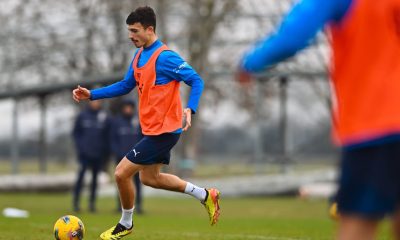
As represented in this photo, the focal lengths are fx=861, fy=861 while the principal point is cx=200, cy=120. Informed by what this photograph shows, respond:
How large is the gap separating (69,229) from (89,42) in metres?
23.9

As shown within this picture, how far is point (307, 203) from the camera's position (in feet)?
65.1

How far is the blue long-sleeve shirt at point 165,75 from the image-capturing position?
26.8ft

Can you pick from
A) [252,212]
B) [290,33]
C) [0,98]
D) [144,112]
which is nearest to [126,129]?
[252,212]

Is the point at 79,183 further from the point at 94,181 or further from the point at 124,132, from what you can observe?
the point at 124,132

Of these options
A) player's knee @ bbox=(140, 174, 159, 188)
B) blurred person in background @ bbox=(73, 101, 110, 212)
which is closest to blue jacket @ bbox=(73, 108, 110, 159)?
blurred person in background @ bbox=(73, 101, 110, 212)

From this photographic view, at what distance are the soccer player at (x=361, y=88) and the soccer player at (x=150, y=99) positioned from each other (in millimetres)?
3896

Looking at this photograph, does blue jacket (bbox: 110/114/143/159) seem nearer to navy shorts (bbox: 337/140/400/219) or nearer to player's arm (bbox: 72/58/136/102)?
player's arm (bbox: 72/58/136/102)

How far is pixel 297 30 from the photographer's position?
13.5ft

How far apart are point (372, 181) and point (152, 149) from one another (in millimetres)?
4292

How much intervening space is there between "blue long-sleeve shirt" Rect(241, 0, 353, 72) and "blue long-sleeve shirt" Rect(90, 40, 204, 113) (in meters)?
4.02

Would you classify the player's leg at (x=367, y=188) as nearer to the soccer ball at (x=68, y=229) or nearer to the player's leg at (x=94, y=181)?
the soccer ball at (x=68, y=229)

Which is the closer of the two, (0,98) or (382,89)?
(382,89)

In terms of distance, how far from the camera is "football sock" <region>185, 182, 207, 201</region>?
8.79 meters

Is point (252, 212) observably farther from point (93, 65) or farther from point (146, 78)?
point (93, 65)
